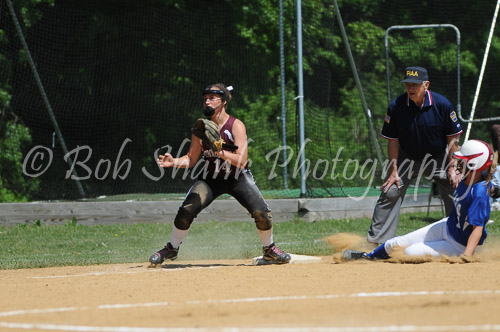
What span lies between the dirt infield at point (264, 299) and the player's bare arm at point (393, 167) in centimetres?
105

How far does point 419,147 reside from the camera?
27.3 feet

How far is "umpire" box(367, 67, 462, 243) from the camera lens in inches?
324

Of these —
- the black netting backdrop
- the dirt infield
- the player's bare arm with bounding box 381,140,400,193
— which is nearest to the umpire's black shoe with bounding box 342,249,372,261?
the dirt infield

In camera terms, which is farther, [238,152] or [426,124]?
[426,124]

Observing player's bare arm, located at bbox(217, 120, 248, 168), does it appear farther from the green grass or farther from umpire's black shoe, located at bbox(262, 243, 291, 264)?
the green grass

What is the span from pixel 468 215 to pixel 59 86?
13743 millimetres

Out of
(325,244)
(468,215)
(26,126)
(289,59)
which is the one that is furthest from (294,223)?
(26,126)

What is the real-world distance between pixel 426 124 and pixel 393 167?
605 millimetres

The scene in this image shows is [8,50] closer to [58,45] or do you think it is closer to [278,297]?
[58,45]

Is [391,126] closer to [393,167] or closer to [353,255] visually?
[393,167]

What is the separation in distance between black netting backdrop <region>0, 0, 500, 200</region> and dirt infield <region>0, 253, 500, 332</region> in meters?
10.2

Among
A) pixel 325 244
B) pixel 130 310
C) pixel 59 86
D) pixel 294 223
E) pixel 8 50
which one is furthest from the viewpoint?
pixel 59 86

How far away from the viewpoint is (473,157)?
703 centimetres

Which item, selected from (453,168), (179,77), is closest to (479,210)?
(453,168)
